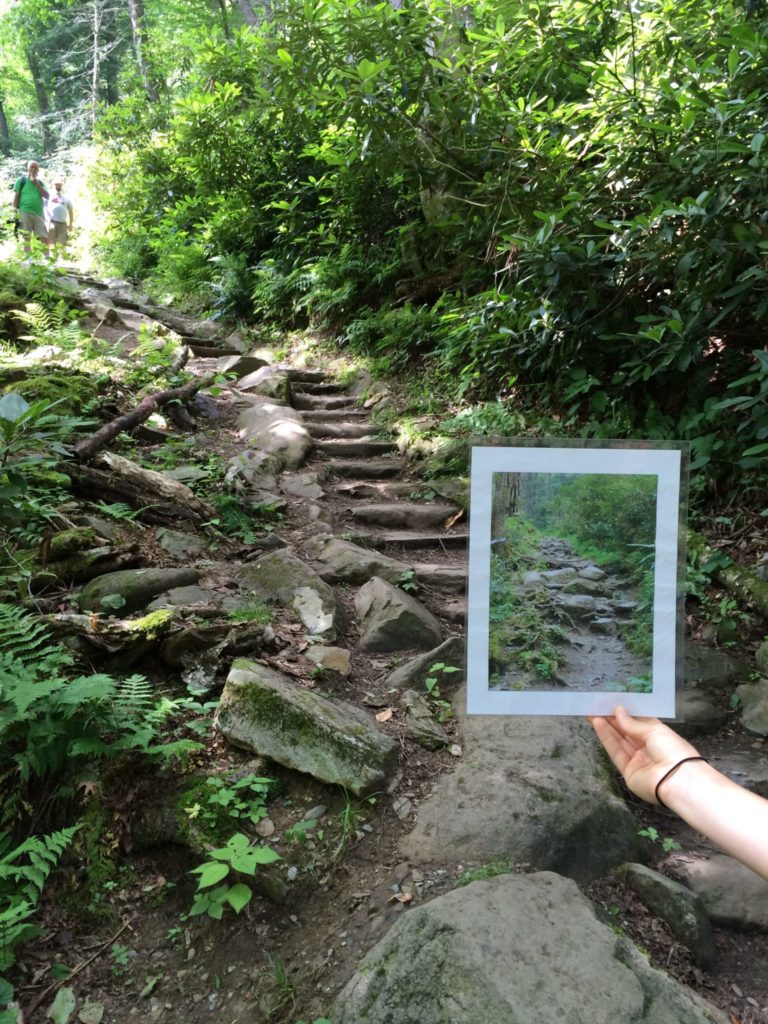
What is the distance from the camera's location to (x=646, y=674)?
1.47m

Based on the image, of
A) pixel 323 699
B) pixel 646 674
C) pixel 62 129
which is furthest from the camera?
pixel 62 129

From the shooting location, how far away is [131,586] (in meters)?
3.37

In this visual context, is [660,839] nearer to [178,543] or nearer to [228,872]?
[228,872]

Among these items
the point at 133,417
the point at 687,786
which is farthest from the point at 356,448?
the point at 687,786

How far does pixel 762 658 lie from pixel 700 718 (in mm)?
572

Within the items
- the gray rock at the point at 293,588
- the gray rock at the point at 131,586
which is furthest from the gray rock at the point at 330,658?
the gray rock at the point at 131,586

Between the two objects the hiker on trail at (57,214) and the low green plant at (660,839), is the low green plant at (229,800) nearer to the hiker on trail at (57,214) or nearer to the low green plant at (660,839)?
the low green plant at (660,839)

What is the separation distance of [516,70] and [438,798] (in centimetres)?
613

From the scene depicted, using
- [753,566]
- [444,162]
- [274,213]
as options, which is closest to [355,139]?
[444,162]

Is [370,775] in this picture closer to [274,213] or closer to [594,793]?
[594,793]

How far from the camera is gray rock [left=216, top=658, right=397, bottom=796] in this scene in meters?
2.57

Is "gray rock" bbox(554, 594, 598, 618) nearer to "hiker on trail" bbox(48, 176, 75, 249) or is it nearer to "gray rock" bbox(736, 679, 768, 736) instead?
"gray rock" bbox(736, 679, 768, 736)

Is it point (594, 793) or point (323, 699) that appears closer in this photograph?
point (594, 793)

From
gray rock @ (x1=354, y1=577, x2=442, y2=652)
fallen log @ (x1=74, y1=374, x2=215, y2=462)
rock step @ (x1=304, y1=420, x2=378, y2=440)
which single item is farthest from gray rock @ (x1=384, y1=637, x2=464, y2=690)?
rock step @ (x1=304, y1=420, x2=378, y2=440)
